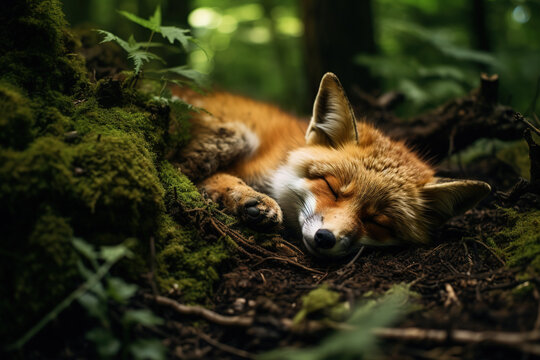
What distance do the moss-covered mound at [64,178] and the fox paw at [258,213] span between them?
0.48m

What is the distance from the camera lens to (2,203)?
1893 millimetres

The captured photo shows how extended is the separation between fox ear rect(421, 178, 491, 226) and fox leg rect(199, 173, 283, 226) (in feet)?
4.90

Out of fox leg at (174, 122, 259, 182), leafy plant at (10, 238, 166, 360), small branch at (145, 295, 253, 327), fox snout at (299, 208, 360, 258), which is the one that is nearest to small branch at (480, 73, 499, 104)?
fox snout at (299, 208, 360, 258)

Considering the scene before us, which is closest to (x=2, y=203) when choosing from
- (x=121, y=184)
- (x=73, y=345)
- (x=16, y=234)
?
(x=16, y=234)

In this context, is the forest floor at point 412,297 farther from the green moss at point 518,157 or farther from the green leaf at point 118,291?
the green moss at point 518,157

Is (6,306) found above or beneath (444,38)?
beneath

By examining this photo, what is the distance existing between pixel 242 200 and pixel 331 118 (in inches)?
51.6

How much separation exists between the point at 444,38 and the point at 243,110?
4.47m

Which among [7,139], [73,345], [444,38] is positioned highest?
[444,38]

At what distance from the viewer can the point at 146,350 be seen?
1.67 meters

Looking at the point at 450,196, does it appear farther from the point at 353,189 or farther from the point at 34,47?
the point at 34,47

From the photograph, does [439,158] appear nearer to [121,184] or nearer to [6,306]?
[121,184]

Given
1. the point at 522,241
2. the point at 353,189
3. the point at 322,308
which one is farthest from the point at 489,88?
the point at 322,308

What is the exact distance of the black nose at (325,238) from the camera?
114 inches
